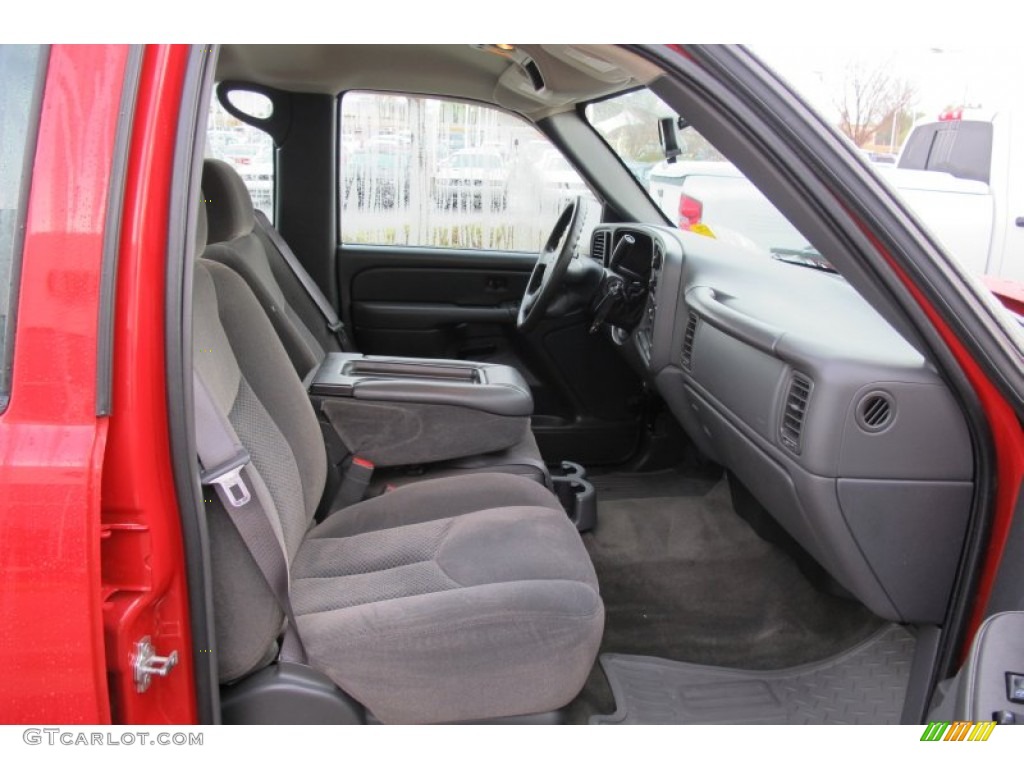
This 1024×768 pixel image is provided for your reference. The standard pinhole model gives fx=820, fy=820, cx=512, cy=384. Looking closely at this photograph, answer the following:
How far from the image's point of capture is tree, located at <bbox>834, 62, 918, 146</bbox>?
194 centimetres

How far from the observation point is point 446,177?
3.09 m

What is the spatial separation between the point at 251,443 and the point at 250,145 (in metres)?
1.93

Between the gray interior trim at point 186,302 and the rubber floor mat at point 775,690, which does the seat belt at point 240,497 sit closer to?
the gray interior trim at point 186,302

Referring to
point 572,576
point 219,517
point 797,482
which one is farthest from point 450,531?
point 797,482

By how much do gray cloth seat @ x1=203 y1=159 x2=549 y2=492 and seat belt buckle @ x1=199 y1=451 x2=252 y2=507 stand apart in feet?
2.81

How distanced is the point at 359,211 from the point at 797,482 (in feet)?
7.10

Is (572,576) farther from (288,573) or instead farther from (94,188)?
(94,188)

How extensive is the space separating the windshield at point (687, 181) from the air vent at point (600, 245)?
10.1 inches

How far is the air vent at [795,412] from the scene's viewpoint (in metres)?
1.53

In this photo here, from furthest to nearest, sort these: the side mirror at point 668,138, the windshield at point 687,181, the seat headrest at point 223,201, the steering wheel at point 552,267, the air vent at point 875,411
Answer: the side mirror at point 668,138, the windshield at point 687,181, the steering wheel at point 552,267, the seat headrest at point 223,201, the air vent at point 875,411

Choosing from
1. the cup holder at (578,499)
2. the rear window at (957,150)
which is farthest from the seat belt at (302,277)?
the rear window at (957,150)

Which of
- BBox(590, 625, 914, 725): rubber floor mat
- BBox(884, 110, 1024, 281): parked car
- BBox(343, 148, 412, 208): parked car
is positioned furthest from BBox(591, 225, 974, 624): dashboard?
BBox(884, 110, 1024, 281): parked car

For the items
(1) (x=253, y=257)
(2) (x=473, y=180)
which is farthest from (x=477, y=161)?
(1) (x=253, y=257)

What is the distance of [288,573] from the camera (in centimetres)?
130
